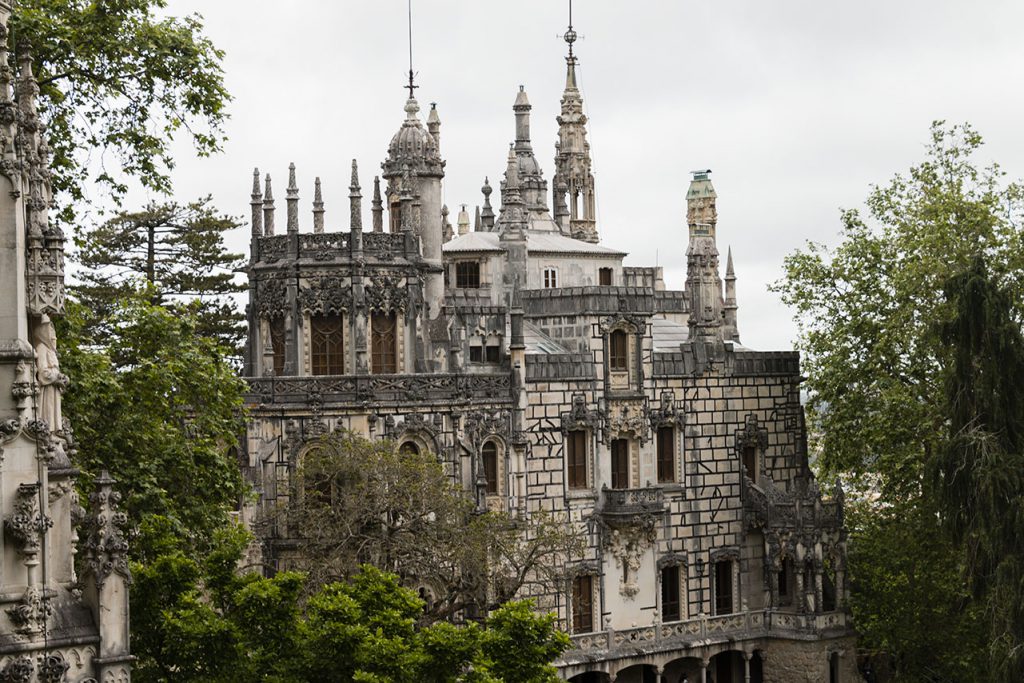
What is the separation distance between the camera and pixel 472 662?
3516 centimetres

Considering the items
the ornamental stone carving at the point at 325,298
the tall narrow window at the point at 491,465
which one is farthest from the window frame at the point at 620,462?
the ornamental stone carving at the point at 325,298

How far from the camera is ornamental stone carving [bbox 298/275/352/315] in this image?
56688 mm

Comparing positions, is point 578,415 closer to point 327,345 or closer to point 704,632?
point 704,632

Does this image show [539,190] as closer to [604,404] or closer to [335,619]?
[604,404]

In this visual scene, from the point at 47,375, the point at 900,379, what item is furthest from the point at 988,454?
the point at 47,375

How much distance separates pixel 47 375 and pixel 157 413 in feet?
54.5

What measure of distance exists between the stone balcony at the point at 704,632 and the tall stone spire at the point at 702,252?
9.89 m

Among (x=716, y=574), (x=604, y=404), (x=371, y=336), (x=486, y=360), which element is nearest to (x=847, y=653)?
(x=716, y=574)

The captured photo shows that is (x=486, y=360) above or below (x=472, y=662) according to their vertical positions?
above

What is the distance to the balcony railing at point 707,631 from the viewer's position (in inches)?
2354

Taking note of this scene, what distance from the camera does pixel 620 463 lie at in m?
62.8

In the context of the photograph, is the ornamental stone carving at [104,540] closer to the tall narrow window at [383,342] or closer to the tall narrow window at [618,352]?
the tall narrow window at [383,342]

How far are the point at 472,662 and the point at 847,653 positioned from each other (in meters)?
31.0

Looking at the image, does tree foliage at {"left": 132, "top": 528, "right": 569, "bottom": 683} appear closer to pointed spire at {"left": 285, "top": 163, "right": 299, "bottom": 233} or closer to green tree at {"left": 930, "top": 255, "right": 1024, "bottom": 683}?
green tree at {"left": 930, "top": 255, "right": 1024, "bottom": 683}
